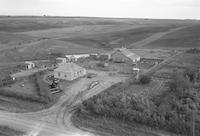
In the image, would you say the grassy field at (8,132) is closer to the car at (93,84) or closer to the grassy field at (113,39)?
the car at (93,84)

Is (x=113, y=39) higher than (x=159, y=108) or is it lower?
higher

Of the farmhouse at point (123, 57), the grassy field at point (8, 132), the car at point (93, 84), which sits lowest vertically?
the grassy field at point (8, 132)

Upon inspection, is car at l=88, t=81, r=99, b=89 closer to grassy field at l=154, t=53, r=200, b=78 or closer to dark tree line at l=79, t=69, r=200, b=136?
dark tree line at l=79, t=69, r=200, b=136

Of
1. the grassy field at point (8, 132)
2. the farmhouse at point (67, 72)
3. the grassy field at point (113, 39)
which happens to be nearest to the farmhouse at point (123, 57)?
the farmhouse at point (67, 72)

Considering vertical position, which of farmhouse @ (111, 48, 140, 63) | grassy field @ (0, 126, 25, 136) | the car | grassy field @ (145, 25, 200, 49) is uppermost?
grassy field @ (145, 25, 200, 49)

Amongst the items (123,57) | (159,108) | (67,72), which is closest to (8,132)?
(159,108)

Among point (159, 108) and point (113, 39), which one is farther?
point (113, 39)

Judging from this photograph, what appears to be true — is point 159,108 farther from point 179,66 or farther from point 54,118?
point 179,66

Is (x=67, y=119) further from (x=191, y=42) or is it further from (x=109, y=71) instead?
(x=191, y=42)

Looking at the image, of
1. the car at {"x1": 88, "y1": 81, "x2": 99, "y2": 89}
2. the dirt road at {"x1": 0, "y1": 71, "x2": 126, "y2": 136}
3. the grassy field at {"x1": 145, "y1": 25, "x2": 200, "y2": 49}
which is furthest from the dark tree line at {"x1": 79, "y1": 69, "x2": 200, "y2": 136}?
the grassy field at {"x1": 145, "y1": 25, "x2": 200, "y2": 49}

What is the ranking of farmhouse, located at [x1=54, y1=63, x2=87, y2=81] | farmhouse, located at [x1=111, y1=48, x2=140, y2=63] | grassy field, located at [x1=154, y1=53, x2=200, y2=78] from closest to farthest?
1. farmhouse, located at [x1=54, y1=63, x2=87, y2=81]
2. grassy field, located at [x1=154, y1=53, x2=200, y2=78]
3. farmhouse, located at [x1=111, y1=48, x2=140, y2=63]
